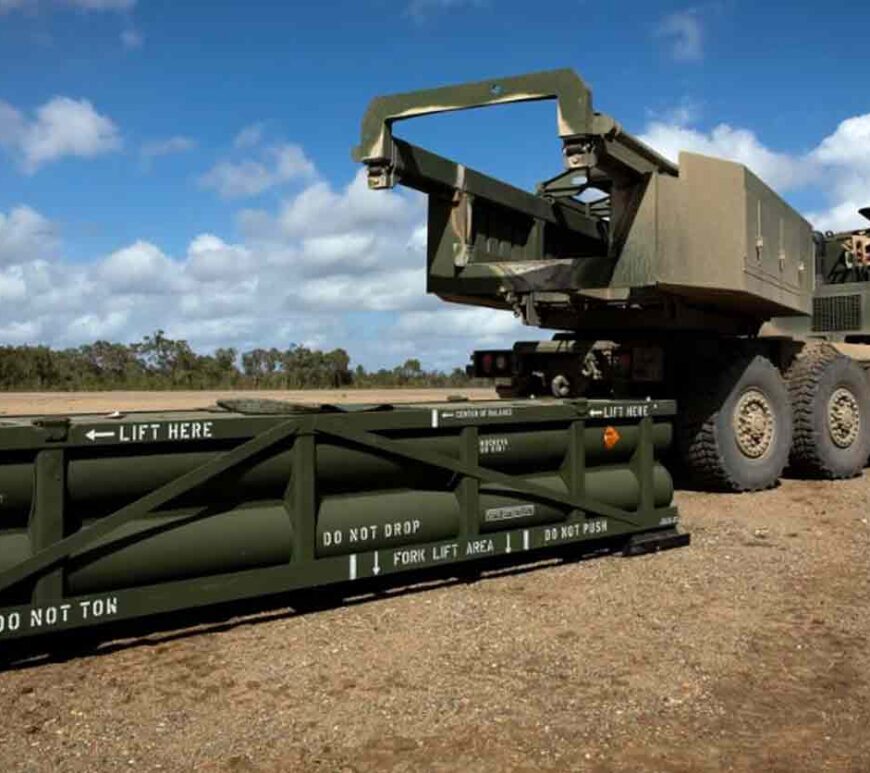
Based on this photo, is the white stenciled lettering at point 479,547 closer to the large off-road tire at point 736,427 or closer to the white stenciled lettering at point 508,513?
the white stenciled lettering at point 508,513

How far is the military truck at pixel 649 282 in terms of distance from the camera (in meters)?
6.64

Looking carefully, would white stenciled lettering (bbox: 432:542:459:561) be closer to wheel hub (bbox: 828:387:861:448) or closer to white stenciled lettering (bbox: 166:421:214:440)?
white stenciled lettering (bbox: 166:421:214:440)

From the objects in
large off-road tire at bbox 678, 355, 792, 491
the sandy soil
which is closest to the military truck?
large off-road tire at bbox 678, 355, 792, 491

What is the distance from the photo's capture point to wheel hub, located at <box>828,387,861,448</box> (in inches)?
377

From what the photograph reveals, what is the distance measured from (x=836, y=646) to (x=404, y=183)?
4.51 m

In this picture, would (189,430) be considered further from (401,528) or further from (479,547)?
(479,547)

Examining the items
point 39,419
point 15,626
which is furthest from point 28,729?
point 39,419

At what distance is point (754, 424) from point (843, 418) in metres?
1.71

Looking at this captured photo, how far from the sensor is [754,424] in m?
8.56

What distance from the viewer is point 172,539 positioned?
14.1 ft

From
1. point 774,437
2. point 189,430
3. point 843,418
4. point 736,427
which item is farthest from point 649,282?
point 843,418

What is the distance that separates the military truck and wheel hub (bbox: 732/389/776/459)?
0.02 m

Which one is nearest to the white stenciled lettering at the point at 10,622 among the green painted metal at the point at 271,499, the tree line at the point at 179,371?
the green painted metal at the point at 271,499

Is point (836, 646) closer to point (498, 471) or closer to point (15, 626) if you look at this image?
point (498, 471)
